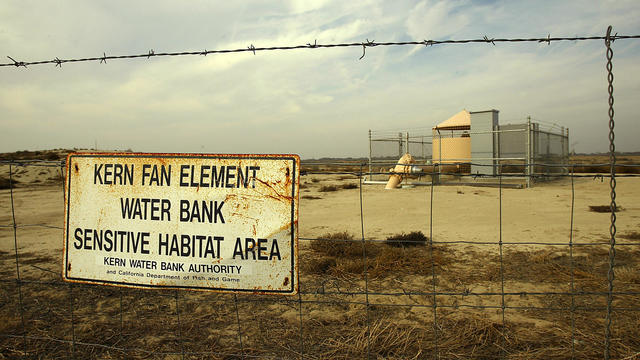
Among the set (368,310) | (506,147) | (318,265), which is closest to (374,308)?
(368,310)

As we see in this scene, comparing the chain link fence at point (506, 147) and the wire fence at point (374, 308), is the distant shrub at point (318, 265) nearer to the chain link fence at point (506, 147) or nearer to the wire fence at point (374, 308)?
the wire fence at point (374, 308)

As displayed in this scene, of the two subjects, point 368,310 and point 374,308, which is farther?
point 374,308

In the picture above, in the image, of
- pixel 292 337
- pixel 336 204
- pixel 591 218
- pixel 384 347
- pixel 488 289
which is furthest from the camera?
pixel 336 204

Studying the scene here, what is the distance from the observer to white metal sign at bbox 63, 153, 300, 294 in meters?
2.55

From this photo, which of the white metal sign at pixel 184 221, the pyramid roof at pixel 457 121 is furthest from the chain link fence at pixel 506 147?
the white metal sign at pixel 184 221

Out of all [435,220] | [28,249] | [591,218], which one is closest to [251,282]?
[28,249]

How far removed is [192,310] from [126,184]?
172cm

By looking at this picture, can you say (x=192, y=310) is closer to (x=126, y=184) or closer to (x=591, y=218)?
(x=126, y=184)

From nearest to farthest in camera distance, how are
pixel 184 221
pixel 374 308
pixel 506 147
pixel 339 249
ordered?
pixel 184 221, pixel 374 308, pixel 339 249, pixel 506 147

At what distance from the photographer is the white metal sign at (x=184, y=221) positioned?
255 cm

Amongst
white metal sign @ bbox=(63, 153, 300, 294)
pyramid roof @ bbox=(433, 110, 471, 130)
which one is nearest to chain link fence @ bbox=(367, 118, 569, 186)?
pyramid roof @ bbox=(433, 110, 471, 130)

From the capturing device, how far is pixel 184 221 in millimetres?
2684

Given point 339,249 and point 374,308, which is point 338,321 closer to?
point 374,308

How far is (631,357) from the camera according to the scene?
2645mm
